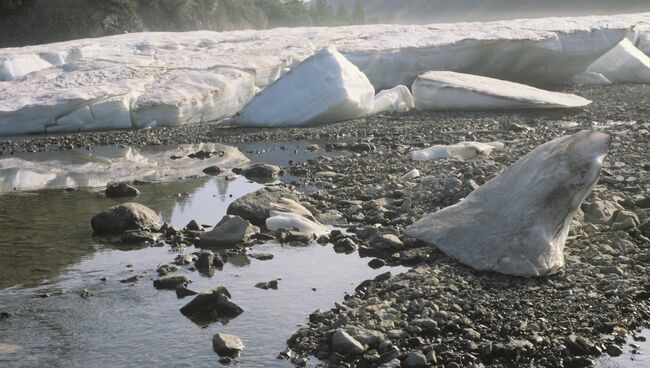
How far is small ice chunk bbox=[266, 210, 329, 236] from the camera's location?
21.7ft

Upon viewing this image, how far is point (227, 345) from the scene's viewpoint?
4.41 meters

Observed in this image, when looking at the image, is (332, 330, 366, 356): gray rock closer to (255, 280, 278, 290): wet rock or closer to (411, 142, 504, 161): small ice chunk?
(255, 280, 278, 290): wet rock

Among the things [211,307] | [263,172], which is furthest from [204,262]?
[263,172]

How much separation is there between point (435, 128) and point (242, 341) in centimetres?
811

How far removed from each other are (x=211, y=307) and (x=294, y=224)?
1.80m

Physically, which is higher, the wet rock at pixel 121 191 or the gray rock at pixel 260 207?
the gray rock at pixel 260 207

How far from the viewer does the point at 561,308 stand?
15.6 feet

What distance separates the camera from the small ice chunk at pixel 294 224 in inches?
261

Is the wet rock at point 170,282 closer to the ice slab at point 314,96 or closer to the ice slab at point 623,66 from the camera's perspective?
the ice slab at point 314,96

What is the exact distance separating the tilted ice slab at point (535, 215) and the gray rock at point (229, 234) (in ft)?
5.12

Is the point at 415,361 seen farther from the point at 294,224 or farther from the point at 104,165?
the point at 104,165

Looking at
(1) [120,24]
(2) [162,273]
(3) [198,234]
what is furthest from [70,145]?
(1) [120,24]

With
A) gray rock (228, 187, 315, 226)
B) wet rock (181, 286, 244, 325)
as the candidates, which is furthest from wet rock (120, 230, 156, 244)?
wet rock (181, 286, 244, 325)

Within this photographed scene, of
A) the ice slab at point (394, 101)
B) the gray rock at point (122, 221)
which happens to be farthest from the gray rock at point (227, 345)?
the ice slab at point (394, 101)
